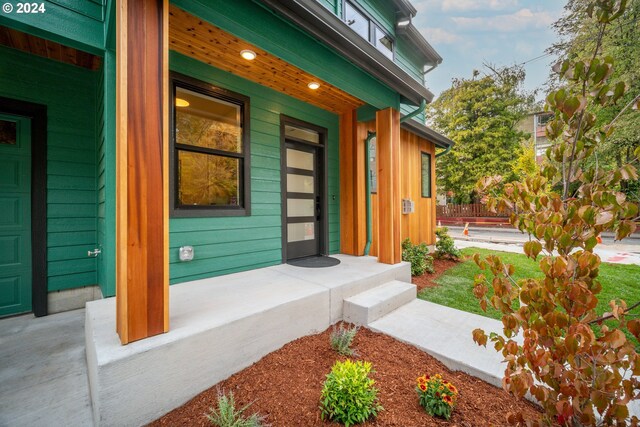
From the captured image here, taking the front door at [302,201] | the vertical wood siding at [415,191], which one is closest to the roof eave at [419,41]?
the vertical wood siding at [415,191]

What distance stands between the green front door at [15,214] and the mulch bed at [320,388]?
261cm

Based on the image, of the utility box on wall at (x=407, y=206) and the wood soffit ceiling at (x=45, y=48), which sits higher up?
the wood soffit ceiling at (x=45, y=48)

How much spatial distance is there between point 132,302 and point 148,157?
36.8 inches

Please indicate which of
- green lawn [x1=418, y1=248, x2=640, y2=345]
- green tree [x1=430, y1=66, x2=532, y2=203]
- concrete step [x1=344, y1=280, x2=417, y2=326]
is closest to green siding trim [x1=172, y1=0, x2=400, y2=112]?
concrete step [x1=344, y1=280, x2=417, y2=326]

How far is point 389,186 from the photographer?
390cm

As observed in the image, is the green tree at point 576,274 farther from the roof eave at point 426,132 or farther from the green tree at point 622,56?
the green tree at point 622,56

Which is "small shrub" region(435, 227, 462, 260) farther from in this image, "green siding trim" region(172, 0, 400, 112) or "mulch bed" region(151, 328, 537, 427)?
"mulch bed" region(151, 328, 537, 427)

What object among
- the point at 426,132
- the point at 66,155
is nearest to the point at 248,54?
the point at 66,155

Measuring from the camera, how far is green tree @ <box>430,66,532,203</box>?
1599 centimetres

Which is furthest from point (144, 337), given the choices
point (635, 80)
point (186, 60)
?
point (635, 80)

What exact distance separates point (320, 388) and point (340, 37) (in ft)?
9.98

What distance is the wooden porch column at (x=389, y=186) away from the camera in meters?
3.89

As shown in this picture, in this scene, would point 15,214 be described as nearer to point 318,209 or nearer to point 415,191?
point 318,209

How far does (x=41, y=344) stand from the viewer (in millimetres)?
2379
